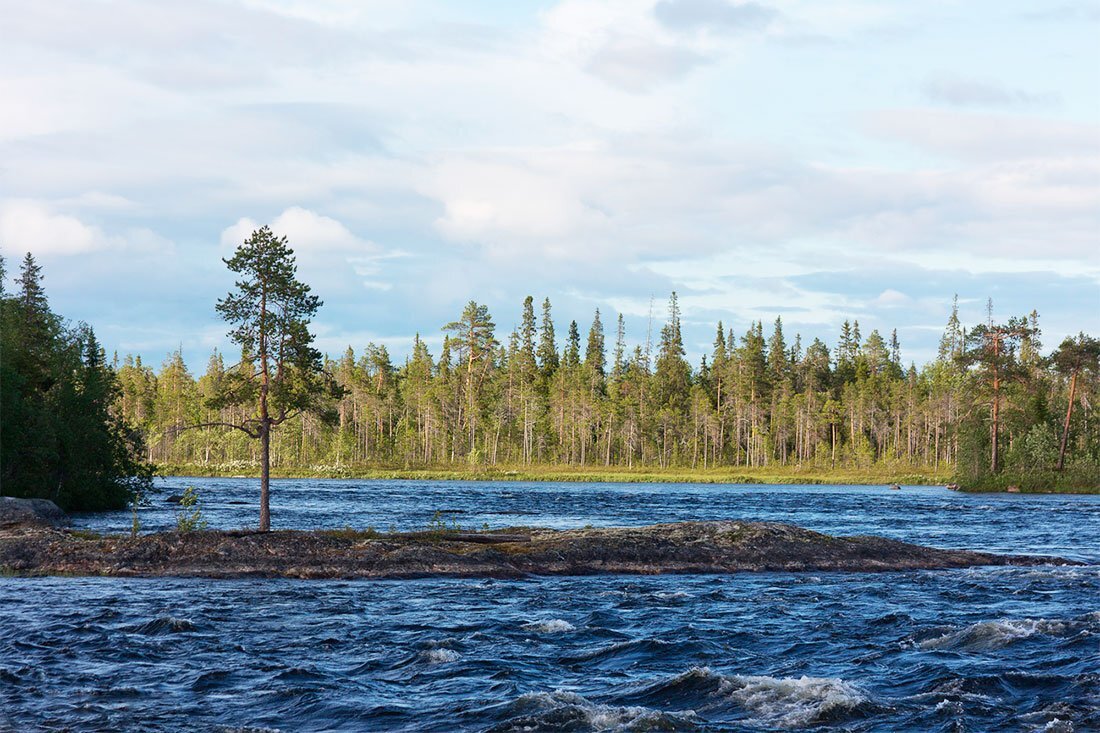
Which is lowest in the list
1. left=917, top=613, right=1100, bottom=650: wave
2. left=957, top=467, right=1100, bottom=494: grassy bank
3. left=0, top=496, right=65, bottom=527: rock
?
left=957, top=467, right=1100, bottom=494: grassy bank

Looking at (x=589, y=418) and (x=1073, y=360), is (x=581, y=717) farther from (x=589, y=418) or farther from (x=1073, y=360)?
(x=589, y=418)

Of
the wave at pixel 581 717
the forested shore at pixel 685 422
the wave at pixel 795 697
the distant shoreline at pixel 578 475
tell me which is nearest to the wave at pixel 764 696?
the wave at pixel 795 697

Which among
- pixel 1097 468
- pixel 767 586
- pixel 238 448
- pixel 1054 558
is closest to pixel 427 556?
pixel 767 586

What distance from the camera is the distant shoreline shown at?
137 m

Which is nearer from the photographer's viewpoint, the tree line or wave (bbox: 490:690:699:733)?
wave (bbox: 490:690:699:733)

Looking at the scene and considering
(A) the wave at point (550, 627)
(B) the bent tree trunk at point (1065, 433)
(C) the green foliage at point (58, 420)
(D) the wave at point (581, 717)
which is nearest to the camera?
(D) the wave at point (581, 717)

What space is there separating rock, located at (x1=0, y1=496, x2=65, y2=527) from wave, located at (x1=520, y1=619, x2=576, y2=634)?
2420 cm

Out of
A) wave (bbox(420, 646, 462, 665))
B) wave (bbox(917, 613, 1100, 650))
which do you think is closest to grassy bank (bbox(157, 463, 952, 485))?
wave (bbox(917, 613, 1100, 650))

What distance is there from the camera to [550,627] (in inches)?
982

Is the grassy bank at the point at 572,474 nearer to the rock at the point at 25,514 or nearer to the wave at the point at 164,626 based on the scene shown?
the rock at the point at 25,514

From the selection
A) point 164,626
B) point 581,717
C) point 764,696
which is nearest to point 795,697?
point 764,696

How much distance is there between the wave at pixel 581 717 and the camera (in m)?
16.3

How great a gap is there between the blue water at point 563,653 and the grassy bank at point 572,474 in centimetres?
10349

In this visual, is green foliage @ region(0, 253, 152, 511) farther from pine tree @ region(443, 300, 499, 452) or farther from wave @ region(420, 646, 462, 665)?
pine tree @ region(443, 300, 499, 452)
